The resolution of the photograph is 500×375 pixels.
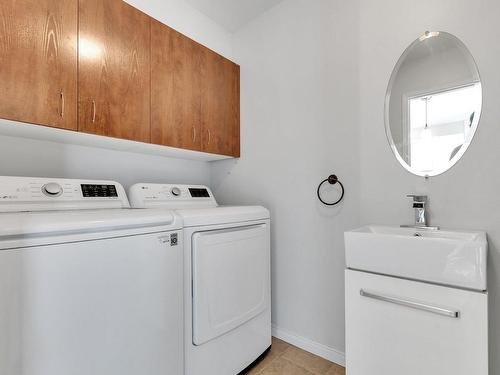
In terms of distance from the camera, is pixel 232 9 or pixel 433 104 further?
pixel 232 9

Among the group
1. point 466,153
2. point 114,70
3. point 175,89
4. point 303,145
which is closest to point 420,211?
point 466,153

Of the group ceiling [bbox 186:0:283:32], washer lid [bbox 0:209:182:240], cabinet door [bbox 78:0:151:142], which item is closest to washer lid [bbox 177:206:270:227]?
washer lid [bbox 0:209:182:240]

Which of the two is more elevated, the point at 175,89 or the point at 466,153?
the point at 175,89

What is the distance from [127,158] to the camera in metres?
1.85

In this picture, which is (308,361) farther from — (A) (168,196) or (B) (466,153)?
(B) (466,153)

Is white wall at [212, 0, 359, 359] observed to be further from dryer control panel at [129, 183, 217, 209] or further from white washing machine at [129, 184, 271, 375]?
dryer control panel at [129, 183, 217, 209]

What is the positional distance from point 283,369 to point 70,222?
1.49 m

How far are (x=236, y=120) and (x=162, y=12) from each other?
0.92 m

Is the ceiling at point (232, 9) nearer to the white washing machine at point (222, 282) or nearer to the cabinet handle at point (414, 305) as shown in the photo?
the white washing machine at point (222, 282)

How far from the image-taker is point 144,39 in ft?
5.00

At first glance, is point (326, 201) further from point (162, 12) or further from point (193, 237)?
point (162, 12)

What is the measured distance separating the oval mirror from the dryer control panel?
1.32 meters

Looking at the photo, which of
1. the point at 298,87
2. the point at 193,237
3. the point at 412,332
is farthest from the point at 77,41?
the point at 412,332

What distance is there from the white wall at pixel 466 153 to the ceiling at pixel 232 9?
791 millimetres
